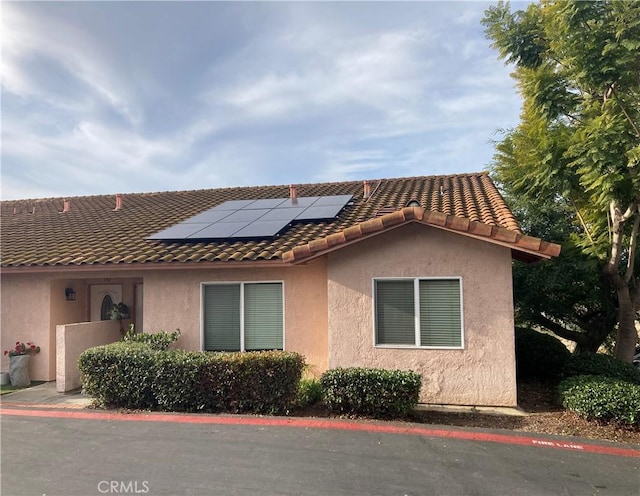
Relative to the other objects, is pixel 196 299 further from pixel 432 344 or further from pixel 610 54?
pixel 610 54

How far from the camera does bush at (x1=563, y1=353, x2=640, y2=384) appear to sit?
330 inches

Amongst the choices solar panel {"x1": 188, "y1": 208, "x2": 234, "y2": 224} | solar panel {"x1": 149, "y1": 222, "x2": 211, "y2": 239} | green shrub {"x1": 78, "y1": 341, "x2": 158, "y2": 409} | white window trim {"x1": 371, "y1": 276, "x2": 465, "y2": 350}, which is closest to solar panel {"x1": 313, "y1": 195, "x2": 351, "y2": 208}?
solar panel {"x1": 188, "y1": 208, "x2": 234, "y2": 224}

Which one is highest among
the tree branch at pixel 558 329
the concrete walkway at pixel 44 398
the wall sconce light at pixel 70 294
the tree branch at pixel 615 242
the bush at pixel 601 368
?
the tree branch at pixel 615 242

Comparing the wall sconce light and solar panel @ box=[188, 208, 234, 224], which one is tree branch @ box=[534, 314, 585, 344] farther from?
the wall sconce light

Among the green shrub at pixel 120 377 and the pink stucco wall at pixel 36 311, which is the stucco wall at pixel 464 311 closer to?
the green shrub at pixel 120 377

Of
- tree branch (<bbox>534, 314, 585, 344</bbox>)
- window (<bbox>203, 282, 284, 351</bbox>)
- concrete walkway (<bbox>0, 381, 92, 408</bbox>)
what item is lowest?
concrete walkway (<bbox>0, 381, 92, 408</bbox>)

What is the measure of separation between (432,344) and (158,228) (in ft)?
27.4

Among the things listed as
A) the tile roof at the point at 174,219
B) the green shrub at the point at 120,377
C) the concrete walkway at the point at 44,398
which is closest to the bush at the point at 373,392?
the tile roof at the point at 174,219

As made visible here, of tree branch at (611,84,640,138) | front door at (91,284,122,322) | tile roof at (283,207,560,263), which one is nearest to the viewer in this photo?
tile roof at (283,207,560,263)

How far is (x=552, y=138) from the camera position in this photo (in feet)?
31.4

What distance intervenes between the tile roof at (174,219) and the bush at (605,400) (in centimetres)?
278

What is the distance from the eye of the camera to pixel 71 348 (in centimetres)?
919

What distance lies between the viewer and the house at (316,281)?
782 cm

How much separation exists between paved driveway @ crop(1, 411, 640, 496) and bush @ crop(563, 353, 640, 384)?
10.6 ft
